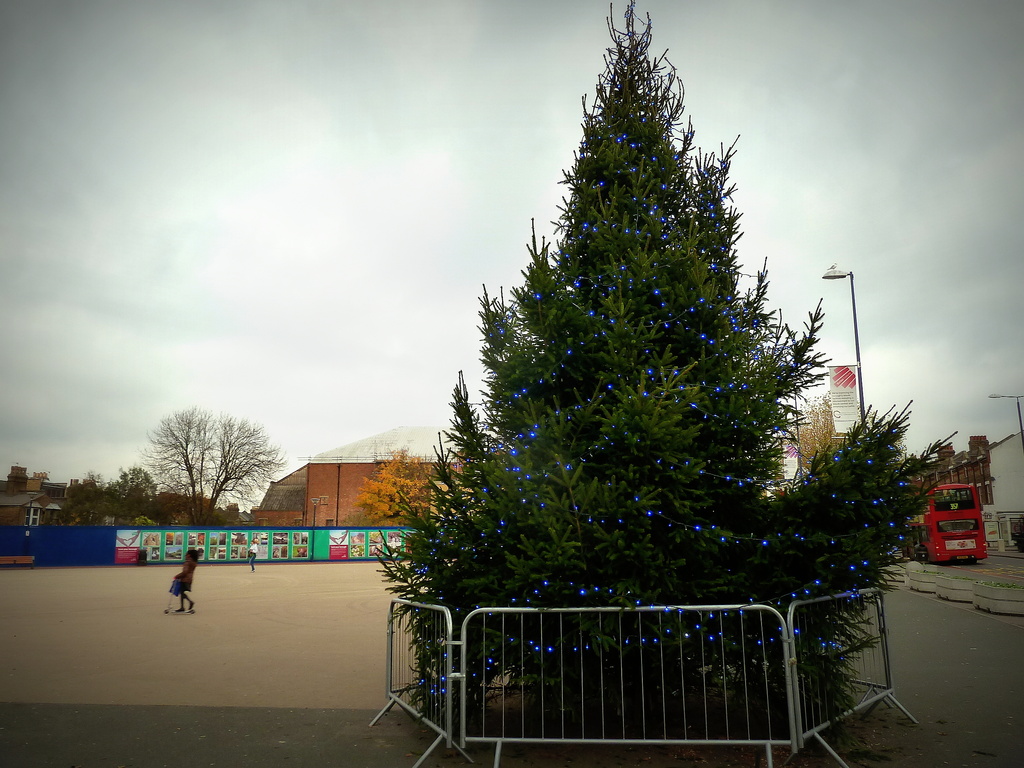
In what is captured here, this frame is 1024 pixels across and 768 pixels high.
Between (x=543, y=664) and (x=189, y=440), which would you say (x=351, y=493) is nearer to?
(x=189, y=440)

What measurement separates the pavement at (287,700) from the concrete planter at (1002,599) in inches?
17.2

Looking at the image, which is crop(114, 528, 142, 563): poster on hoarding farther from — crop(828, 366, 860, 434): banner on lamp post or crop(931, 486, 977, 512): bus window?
crop(931, 486, 977, 512): bus window

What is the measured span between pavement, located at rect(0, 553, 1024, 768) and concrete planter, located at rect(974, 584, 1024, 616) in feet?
1.43

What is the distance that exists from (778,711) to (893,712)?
6.45 feet

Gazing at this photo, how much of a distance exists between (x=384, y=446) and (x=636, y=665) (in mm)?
83104

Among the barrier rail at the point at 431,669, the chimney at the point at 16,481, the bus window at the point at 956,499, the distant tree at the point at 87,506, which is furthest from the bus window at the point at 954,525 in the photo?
the chimney at the point at 16,481

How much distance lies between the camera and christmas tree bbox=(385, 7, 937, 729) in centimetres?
571

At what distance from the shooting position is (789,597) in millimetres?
5855

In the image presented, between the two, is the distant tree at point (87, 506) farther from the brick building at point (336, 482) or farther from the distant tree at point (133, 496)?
the brick building at point (336, 482)

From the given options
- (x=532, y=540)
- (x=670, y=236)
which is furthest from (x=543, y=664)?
(x=670, y=236)

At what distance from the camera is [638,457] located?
5.86 meters

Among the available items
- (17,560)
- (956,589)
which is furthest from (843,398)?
(17,560)

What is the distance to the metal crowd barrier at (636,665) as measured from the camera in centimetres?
551

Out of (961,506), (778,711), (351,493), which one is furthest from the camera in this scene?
(351,493)
